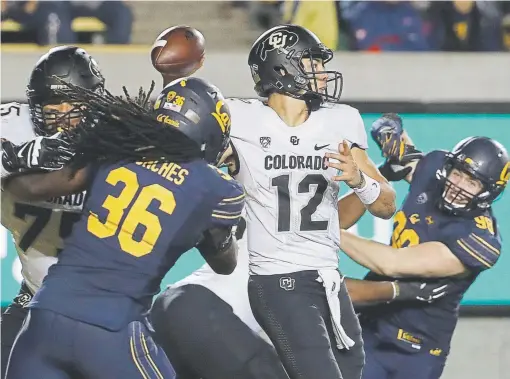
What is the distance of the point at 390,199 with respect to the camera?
4086 millimetres

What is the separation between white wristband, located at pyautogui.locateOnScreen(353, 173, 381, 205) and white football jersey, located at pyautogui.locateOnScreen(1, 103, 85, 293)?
3.46 feet

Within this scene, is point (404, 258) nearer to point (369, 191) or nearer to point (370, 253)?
point (370, 253)

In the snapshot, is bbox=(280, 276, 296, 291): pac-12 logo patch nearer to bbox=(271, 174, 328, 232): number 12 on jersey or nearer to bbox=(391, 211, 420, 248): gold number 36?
bbox=(271, 174, 328, 232): number 12 on jersey

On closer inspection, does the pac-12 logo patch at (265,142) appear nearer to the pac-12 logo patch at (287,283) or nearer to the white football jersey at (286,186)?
the white football jersey at (286,186)

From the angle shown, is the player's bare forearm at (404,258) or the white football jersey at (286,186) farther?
the player's bare forearm at (404,258)

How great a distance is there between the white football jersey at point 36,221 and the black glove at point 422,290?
1500 mm

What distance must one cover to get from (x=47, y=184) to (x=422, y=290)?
1.88m

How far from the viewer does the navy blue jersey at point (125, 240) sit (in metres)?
3.41

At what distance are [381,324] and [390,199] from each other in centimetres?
100

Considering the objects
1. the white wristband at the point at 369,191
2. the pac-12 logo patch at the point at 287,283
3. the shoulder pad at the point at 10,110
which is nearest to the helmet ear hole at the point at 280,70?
the white wristband at the point at 369,191

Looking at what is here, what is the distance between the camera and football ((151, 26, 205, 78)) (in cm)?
452

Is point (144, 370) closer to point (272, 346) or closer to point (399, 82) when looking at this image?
point (272, 346)

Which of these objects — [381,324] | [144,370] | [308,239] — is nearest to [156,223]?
[144,370]

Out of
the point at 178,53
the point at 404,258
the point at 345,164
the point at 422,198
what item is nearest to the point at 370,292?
the point at 404,258
